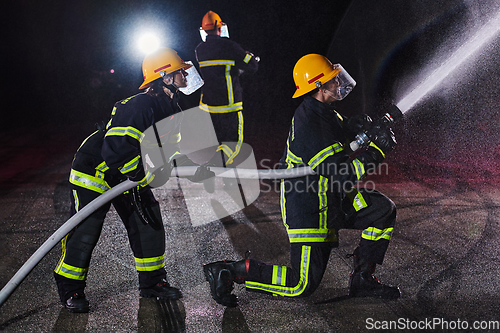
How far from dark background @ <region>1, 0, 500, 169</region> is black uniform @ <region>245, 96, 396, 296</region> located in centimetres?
512

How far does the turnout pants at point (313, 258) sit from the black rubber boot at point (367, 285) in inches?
2.7

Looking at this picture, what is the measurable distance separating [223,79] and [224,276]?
9.89ft

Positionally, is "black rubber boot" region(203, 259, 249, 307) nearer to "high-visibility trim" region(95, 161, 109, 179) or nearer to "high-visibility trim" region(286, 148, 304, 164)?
"high-visibility trim" region(286, 148, 304, 164)

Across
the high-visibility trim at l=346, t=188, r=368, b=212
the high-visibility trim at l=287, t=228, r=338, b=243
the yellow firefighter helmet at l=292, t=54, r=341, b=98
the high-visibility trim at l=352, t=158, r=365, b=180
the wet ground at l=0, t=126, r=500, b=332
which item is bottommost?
the wet ground at l=0, t=126, r=500, b=332

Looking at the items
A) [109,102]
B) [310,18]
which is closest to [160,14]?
[109,102]

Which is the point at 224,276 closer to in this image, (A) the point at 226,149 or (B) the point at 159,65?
(B) the point at 159,65

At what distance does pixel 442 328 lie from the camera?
2469mm

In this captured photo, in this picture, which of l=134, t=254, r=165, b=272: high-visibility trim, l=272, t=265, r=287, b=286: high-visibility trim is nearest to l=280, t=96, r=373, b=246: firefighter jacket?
l=272, t=265, r=287, b=286: high-visibility trim

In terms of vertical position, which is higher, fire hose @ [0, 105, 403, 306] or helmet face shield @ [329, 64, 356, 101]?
helmet face shield @ [329, 64, 356, 101]

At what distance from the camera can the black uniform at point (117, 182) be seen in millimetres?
2613

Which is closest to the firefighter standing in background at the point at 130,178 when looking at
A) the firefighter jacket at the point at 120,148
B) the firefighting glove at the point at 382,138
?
the firefighter jacket at the point at 120,148

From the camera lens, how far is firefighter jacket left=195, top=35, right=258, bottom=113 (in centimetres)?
488

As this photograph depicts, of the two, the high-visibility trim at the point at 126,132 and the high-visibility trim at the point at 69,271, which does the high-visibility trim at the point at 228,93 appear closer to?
the high-visibility trim at the point at 126,132

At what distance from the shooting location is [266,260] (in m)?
3.59
